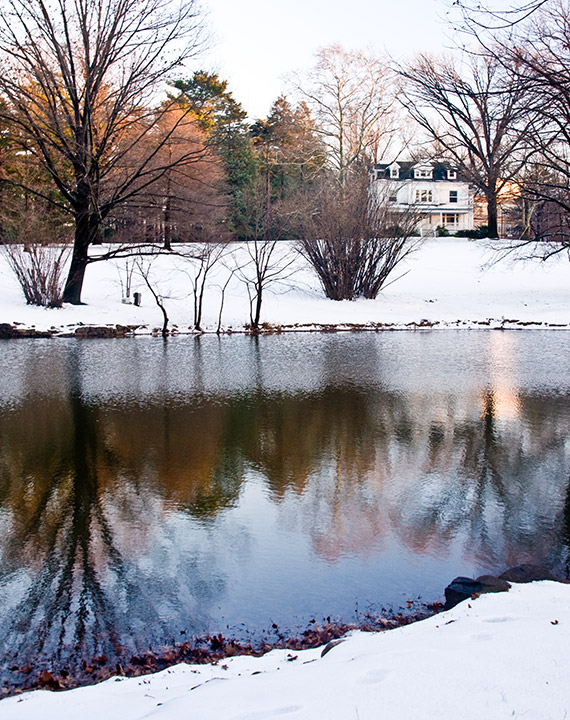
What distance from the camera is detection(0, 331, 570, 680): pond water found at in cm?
496

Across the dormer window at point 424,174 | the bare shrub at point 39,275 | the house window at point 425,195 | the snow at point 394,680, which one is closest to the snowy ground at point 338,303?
the bare shrub at point 39,275

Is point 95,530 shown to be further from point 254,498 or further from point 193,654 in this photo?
point 193,654

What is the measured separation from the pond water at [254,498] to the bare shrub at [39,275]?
35.7ft

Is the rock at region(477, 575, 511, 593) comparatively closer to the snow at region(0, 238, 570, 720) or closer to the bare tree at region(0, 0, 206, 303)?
the snow at region(0, 238, 570, 720)

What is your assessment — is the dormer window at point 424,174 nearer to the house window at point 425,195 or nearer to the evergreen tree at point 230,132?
the house window at point 425,195

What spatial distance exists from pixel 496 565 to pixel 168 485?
354cm

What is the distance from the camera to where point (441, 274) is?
3722cm

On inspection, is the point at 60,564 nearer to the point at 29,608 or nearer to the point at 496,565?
the point at 29,608

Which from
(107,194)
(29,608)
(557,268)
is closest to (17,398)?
(29,608)

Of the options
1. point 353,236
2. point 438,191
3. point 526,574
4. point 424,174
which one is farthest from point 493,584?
point 424,174

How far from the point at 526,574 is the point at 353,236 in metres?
24.7

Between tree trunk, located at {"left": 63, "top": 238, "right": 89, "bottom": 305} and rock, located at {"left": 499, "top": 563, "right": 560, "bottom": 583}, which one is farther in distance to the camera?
tree trunk, located at {"left": 63, "top": 238, "right": 89, "bottom": 305}

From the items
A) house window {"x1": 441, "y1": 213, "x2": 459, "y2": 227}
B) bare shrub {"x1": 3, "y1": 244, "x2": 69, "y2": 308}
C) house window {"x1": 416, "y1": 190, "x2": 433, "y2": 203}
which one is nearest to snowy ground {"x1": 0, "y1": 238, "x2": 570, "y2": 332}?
bare shrub {"x1": 3, "y1": 244, "x2": 69, "y2": 308}

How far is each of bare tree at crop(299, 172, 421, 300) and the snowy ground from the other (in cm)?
82
